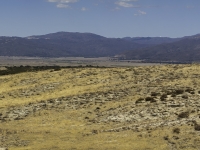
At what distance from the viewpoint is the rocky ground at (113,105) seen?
2556 cm

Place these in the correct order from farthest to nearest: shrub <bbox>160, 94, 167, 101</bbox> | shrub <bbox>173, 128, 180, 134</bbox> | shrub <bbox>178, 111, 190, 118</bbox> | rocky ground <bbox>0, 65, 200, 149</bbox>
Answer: shrub <bbox>160, 94, 167, 101</bbox>, shrub <bbox>178, 111, 190, 118</bbox>, rocky ground <bbox>0, 65, 200, 149</bbox>, shrub <bbox>173, 128, 180, 134</bbox>

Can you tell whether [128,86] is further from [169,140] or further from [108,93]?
[169,140]

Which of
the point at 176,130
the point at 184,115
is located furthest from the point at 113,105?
the point at 176,130

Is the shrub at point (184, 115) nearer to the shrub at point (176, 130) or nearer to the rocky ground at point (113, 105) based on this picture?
the rocky ground at point (113, 105)

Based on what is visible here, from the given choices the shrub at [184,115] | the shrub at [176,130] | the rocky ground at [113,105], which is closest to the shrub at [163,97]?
the rocky ground at [113,105]

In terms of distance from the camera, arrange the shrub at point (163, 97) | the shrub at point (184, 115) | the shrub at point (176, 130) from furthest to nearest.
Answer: the shrub at point (163, 97)
the shrub at point (184, 115)
the shrub at point (176, 130)

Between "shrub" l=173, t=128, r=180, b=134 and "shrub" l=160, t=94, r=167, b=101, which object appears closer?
"shrub" l=173, t=128, r=180, b=134

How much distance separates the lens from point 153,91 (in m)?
41.6

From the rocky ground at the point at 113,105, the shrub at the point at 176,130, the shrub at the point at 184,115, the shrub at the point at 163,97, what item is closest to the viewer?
the shrub at the point at 176,130

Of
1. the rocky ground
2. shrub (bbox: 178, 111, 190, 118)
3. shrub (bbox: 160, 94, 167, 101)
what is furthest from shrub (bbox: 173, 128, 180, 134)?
shrub (bbox: 160, 94, 167, 101)

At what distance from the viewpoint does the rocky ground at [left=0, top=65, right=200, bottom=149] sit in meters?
25.6

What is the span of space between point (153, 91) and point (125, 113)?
361 inches

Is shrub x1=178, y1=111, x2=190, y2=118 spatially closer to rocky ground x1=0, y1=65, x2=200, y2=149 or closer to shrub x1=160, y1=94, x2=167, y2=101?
rocky ground x1=0, y1=65, x2=200, y2=149

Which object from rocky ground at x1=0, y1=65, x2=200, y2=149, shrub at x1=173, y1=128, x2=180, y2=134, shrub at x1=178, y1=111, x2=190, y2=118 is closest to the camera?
shrub at x1=173, y1=128, x2=180, y2=134
